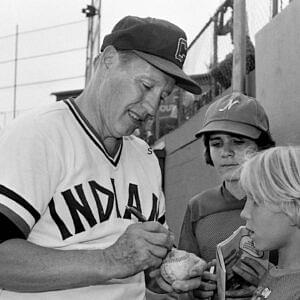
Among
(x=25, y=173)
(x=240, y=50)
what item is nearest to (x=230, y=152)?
(x=25, y=173)

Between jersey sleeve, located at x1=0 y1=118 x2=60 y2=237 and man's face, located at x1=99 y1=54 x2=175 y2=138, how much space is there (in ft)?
1.07

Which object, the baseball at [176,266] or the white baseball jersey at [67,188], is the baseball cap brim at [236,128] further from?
the baseball at [176,266]

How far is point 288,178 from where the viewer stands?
90.4 inches

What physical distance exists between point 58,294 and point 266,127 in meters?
1.59

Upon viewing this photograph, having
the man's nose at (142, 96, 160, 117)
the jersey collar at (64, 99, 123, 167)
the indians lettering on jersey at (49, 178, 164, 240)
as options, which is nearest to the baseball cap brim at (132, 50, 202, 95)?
the man's nose at (142, 96, 160, 117)

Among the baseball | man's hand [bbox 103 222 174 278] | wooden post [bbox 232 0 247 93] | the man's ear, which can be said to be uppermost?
wooden post [bbox 232 0 247 93]

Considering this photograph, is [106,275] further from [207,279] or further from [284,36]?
[284,36]

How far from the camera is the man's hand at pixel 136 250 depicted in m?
1.91

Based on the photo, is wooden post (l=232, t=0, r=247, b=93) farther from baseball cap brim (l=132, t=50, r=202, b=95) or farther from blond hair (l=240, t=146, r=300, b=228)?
baseball cap brim (l=132, t=50, r=202, b=95)

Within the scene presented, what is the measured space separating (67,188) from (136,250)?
0.33 m

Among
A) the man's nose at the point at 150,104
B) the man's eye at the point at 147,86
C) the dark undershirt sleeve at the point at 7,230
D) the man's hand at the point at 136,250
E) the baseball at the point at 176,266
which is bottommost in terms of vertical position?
the baseball at the point at 176,266

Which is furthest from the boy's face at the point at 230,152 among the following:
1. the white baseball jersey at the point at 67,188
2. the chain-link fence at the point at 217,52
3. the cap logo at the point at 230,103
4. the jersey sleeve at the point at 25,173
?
the chain-link fence at the point at 217,52

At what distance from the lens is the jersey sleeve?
1868mm

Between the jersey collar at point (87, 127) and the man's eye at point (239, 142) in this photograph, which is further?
the man's eye at point (239, 142)
